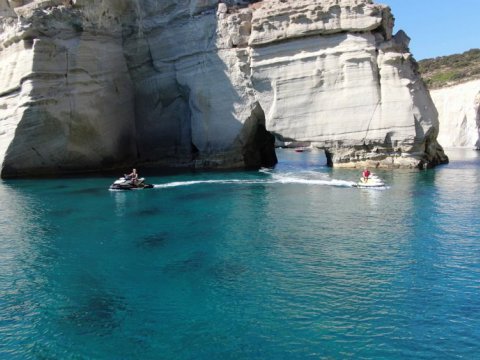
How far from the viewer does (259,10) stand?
40.8 metres

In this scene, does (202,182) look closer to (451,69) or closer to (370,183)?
(370,183)

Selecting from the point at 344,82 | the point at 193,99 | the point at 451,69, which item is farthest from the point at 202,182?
the point at 451,69

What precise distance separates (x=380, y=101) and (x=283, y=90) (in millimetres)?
7508

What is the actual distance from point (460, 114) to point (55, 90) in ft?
227

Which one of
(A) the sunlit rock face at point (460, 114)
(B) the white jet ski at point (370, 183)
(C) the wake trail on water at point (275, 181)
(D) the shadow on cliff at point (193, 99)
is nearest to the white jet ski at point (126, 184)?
(C) the wake trail on water at point (275, 181)

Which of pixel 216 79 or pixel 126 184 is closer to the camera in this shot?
pixel 126 184

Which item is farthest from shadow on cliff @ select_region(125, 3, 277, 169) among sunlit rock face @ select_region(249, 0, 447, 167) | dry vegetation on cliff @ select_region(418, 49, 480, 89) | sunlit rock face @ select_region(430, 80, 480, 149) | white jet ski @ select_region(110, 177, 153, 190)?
dry vegetation on cliff @ select_region(418, 49, 480, 89)

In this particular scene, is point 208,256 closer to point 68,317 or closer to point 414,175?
point 68,317

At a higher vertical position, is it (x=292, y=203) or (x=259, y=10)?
(x=259, y=10)

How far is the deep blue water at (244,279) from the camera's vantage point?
1029 cm

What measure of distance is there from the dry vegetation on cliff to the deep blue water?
7312 cm

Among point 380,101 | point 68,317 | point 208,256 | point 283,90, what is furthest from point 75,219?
point 380,101

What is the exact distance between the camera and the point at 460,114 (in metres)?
85.4

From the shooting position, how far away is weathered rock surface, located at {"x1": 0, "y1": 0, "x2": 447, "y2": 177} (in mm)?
38156
